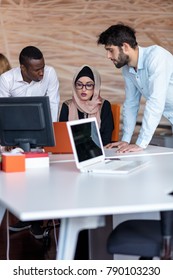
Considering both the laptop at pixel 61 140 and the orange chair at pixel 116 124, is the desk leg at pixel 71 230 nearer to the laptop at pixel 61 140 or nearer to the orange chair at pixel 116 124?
the laptop at pixel 61 140

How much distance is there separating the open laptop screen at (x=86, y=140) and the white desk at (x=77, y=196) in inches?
4.4

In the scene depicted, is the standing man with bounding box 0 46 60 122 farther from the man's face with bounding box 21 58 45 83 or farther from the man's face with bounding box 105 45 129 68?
the man's face with bounding box 105 45 129 68

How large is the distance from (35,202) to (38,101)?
99 cm

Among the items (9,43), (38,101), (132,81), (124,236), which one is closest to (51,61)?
(9,43)

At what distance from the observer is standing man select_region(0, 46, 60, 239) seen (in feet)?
12.8

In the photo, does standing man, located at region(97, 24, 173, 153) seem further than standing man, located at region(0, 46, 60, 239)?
No

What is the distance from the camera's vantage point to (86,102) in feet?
12.8

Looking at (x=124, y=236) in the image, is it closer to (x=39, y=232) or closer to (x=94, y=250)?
(x=94, y=250)

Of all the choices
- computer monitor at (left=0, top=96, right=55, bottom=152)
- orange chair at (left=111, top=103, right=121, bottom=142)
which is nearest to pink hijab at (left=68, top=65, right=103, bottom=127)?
orange chair at (left=111, top=103, right=121, bottom=142)

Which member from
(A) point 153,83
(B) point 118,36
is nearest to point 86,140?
(A) point 153,83

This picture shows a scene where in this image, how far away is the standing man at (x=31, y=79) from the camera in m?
3.92

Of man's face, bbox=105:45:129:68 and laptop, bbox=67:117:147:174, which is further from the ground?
man's face, bbox=105:45:129:68

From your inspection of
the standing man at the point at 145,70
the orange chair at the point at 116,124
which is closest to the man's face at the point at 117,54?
the standing man at the point at 145,70

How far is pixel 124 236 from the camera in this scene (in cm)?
200
